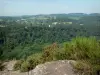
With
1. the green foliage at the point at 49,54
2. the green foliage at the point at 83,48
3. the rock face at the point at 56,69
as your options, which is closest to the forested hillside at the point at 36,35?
the green foliage at the point at 49,54

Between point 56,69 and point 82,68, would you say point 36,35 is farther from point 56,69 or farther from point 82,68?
point 82,68

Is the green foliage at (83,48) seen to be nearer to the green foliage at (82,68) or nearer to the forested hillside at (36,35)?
the green foliage at (82,68)

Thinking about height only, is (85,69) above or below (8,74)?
above

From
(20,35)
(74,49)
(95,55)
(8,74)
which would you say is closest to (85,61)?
(95,55)

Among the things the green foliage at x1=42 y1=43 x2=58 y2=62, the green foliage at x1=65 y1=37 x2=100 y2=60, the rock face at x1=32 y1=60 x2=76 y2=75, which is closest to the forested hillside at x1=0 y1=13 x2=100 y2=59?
the green foliage at x1=42 y1=43 x2=58 y2=62

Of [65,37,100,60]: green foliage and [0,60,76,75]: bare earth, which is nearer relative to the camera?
[0,60,76,75]: bare earth

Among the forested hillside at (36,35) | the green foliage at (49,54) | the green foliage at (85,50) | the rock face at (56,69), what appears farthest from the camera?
the forested hillside at (36,35)

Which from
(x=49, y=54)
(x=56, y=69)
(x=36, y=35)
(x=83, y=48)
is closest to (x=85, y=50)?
(x=83, y=48)

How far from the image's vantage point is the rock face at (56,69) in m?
5.25

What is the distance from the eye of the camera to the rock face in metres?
5.25

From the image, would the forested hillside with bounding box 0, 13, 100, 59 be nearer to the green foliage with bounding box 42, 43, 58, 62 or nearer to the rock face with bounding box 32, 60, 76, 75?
the green foliage with bounding box 42, 43, 58, 62

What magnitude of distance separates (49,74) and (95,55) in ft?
4.52

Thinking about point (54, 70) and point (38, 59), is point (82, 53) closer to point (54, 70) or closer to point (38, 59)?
point (54, 70)

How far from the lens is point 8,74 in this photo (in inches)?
244
